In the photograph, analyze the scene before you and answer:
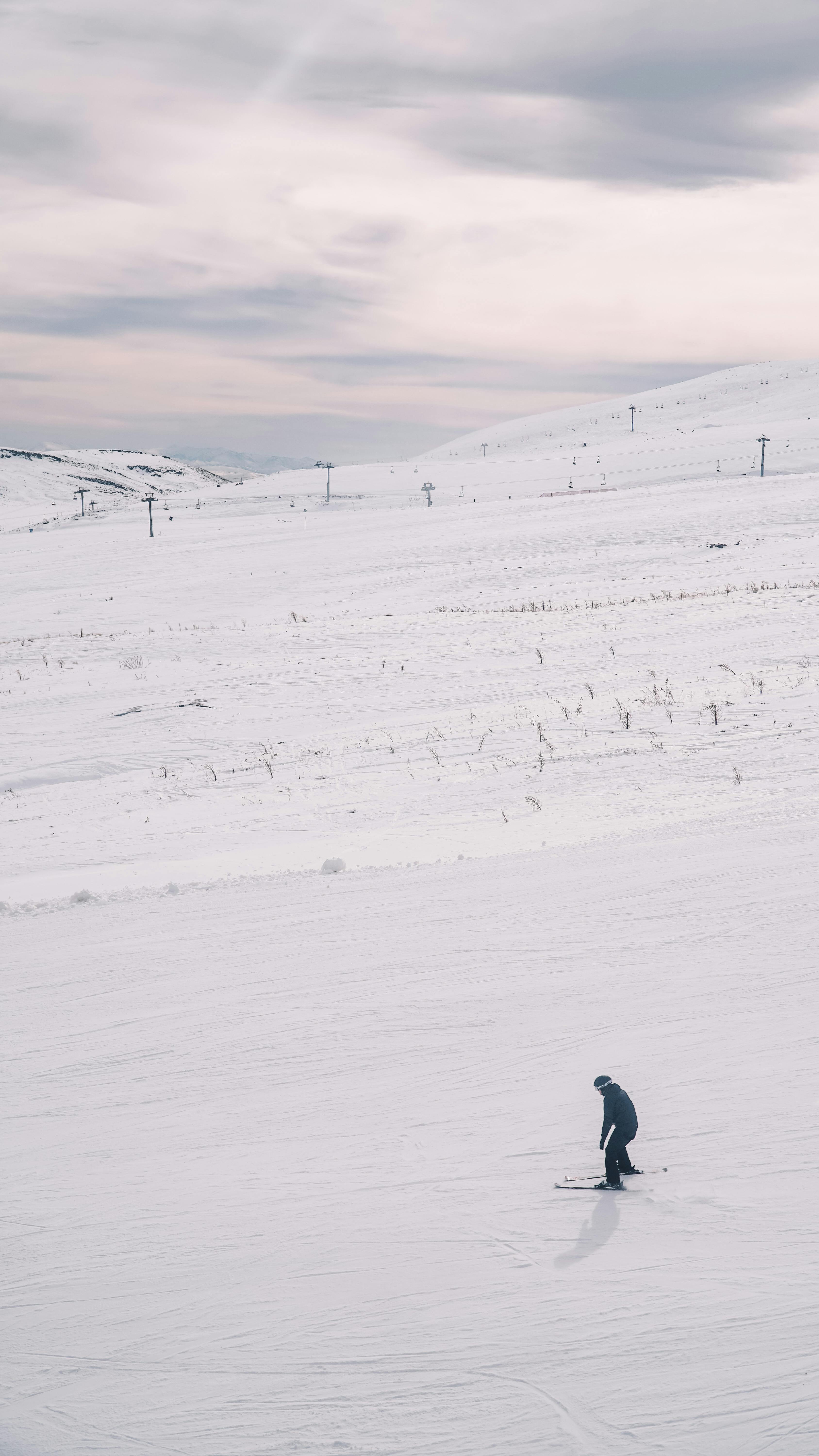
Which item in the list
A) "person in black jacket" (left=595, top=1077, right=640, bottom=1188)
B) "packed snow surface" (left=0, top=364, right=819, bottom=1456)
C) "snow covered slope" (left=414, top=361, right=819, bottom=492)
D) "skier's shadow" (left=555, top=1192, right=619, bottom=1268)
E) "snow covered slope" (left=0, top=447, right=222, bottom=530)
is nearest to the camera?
"packed snow surface" (left=0, top=364, right=819, bottom=1456)

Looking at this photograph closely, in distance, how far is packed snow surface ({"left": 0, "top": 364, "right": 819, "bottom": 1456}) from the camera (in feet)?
13.9

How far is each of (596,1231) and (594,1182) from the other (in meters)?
0.36

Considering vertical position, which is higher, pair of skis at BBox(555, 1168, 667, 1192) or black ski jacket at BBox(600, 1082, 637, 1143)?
black ski jacket at BBox(600, 1082, 637, 1143)

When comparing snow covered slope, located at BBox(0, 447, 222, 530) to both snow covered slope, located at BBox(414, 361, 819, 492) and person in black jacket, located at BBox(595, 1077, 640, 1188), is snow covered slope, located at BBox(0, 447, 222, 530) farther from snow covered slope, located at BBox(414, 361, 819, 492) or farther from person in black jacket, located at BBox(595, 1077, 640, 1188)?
person in black jacket, located at BBox(595, 1077, 640, 1188)

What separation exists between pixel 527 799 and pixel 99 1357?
788 centimetres

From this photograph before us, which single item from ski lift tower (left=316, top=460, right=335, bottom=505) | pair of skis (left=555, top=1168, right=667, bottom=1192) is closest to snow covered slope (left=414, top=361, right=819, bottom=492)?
ski lift tower (left=316, top=460, right=335, bottom=505)

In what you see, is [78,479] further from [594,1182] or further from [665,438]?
[594,1182]

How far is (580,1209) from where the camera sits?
16.8 ft

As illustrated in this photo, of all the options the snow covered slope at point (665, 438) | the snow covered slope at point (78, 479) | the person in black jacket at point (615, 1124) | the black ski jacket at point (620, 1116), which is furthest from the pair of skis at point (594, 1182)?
the snow covered slope at point (78, 479)

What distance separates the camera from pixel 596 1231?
4.97 m

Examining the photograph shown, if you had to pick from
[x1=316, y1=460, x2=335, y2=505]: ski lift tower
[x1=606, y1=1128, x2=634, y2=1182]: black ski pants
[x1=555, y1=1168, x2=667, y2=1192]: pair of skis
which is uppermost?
[x1=316, y1=460, x2=335, y2=505]: ski lift tower

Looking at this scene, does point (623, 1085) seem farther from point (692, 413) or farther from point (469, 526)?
point (692, 413)

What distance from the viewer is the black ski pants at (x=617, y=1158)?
5125 mm

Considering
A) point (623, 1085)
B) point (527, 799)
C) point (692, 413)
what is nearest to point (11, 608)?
point (527, 799)
